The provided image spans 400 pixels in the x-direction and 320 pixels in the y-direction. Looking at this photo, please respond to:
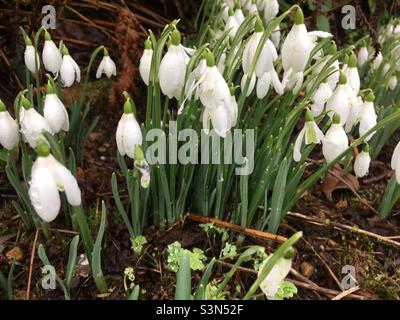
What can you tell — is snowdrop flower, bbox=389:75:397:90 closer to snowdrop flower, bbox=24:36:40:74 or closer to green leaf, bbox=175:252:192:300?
green leaf, bbox=175:252:192:300

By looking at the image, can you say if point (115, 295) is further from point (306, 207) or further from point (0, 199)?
point (306, 207)

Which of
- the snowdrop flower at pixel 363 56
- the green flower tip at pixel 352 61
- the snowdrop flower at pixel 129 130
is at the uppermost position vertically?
the snowdrop flower at pixel 363 56

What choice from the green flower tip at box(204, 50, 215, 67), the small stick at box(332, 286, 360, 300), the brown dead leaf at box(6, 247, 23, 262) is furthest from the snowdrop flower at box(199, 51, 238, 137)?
the brown dead leaf at box(6, 247, 23, 262)

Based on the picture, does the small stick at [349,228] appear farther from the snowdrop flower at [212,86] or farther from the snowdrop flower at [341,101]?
the snowdrop flower at [212,86]

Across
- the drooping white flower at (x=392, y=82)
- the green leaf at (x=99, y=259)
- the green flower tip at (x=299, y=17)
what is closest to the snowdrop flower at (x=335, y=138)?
the green flower tip at (x=299, y=17)

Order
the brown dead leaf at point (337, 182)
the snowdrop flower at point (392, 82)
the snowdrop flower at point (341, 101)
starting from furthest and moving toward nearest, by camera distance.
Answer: the snowdrop flower at point (392, 82) → the brown dead leaf at point (337, 182) → the snowdrop flower at point (341, 101)
